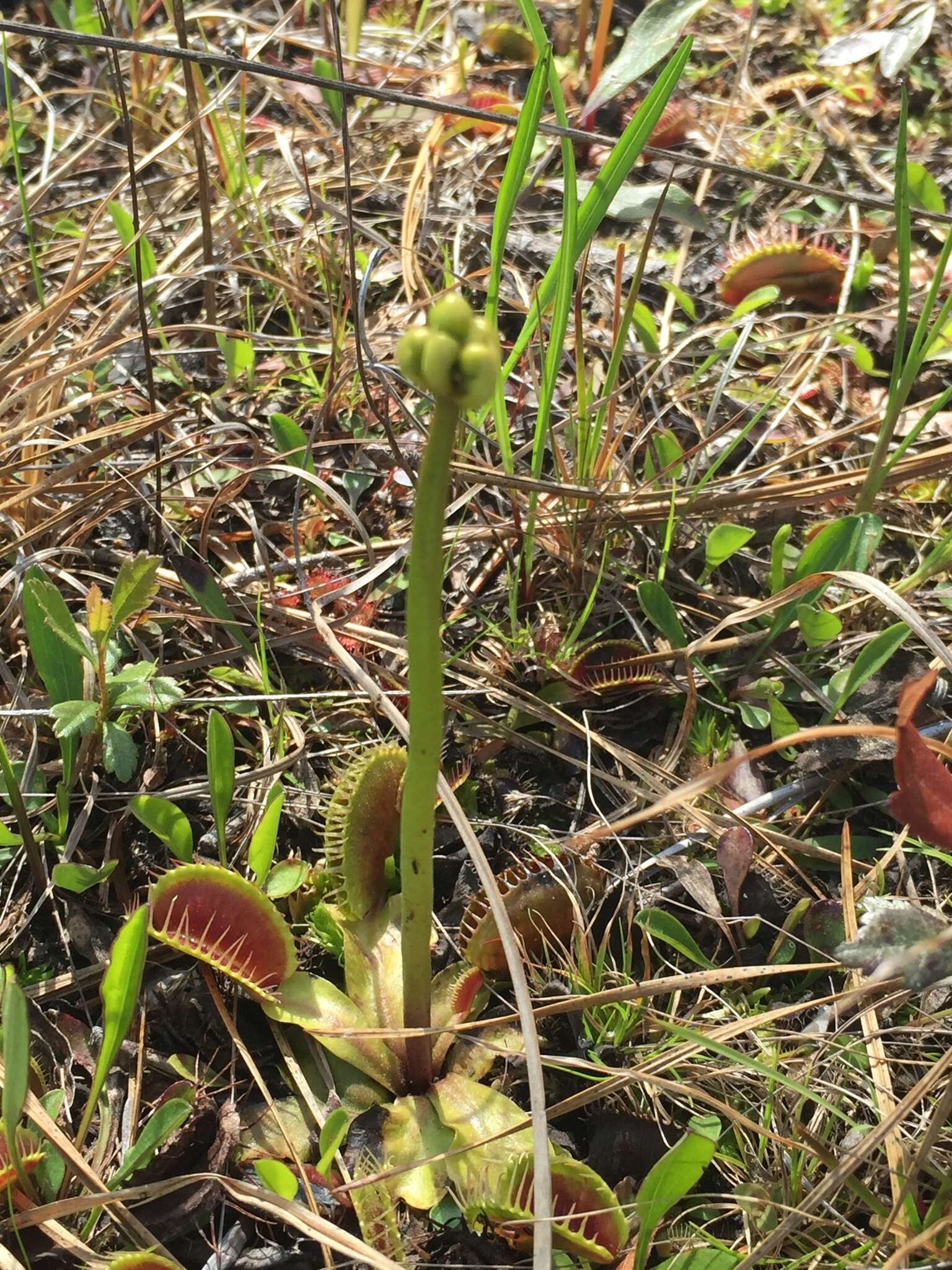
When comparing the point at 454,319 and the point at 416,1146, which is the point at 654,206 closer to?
the point at 454,319

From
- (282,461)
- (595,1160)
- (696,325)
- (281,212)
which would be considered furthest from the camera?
(281,212)

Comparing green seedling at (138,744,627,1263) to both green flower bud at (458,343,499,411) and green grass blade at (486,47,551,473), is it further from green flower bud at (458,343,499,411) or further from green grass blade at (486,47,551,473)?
green grass blade at (486,47,551,473)

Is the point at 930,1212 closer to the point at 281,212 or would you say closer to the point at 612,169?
the point at 612,169

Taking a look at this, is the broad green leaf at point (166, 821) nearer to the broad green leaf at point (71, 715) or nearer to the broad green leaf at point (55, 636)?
the broad green leaf at point (71, 715)

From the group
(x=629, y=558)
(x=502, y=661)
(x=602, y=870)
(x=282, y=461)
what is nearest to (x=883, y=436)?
(x=629, y=558)

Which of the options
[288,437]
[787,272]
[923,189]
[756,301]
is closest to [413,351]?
[288,437]
